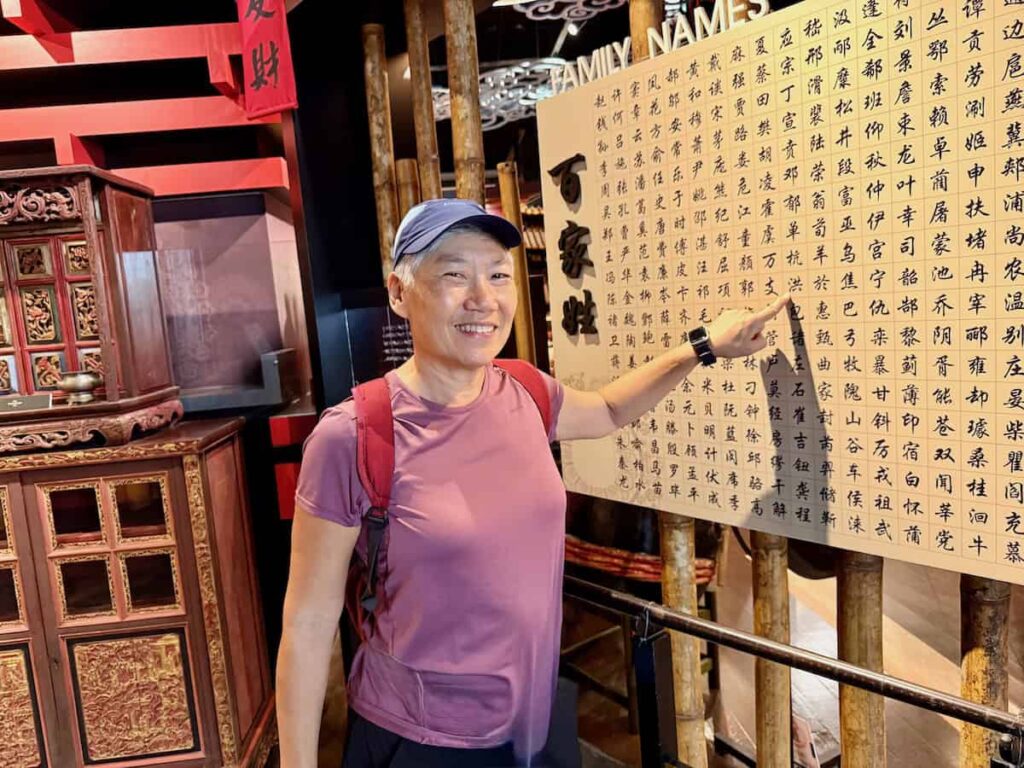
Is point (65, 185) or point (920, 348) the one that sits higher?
point (65, 185)

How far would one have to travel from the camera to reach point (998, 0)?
46.6 inches

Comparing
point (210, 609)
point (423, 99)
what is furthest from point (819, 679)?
point (423, 99)

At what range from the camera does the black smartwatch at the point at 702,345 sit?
1.62 m

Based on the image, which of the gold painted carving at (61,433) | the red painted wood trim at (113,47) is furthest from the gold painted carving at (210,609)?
the red painted wood trim at (113,47)

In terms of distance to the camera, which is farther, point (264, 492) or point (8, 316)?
point (264, 492)

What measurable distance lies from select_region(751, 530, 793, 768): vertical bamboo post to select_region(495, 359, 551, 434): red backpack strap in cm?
68

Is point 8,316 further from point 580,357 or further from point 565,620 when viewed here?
point 565,620

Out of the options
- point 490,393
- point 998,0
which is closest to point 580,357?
point 490,393

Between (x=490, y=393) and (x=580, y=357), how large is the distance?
68 centimetres

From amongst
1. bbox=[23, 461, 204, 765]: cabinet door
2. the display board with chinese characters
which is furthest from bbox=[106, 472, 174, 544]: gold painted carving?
the display board with chinese characters

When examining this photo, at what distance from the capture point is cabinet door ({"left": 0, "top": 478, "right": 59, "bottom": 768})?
278 centimetres

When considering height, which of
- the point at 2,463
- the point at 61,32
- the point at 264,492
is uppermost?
the point at 61,32

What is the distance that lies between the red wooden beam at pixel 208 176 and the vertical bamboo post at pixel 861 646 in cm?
307

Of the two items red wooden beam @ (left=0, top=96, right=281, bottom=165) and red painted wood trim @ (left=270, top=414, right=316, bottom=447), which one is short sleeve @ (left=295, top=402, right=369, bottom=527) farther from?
red wooden beam @ (left=0, top=96, right=281, bottom=165)
